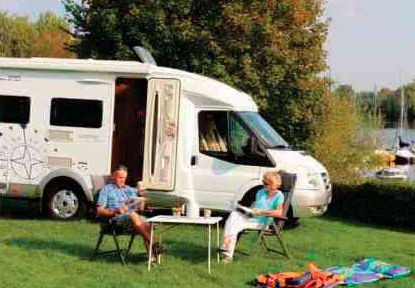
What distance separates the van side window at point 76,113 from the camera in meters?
11.6

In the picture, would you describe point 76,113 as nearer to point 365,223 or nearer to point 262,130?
point 262,130

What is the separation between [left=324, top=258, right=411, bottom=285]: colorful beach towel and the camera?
24.2 ft

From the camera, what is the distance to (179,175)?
11.3 meters

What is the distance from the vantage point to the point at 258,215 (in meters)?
8.41

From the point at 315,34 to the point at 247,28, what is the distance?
3048mm

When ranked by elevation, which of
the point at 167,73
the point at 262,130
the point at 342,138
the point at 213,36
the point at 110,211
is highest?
the point at 213,36

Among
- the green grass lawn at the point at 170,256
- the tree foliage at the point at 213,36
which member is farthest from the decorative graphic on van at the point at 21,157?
the tree foliage at the point at 213,36

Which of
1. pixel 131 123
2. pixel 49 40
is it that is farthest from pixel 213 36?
pixel 49 40

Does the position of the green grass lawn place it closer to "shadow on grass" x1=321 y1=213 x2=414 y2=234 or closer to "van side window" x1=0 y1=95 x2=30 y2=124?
"shadow on grass" x1=321 y1=213 x2=414 y2=234

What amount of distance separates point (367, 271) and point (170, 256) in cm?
233

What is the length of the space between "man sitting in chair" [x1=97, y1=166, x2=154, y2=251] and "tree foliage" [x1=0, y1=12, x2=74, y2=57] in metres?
36.3

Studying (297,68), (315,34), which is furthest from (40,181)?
(315,34)

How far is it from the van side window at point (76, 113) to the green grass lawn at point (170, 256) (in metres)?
1.61

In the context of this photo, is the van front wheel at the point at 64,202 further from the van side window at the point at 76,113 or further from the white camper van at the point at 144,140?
the van side window at the point at 76,113
